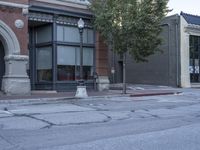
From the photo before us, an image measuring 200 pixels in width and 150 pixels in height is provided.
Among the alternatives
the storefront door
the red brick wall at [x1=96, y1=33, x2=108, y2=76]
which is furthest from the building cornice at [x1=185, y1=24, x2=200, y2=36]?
the red brick wall at [x1=96, y1=33, x2=108, y2=76]

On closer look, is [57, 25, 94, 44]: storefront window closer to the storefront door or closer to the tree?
the tree

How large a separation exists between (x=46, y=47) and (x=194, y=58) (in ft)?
56.5

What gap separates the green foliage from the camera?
76.5ft

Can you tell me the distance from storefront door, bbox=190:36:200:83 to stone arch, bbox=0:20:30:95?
19.5 metres

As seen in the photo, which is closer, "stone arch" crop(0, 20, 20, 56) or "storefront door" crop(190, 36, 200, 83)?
"stone arch" crop(0, 20, 20, 56)

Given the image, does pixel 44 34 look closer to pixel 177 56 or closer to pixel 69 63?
pixel 69 63

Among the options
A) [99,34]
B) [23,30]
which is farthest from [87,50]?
[23,30]

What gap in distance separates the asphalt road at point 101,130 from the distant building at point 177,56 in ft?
70.2

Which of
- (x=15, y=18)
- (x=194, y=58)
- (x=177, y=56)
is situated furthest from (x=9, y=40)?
(x=194, y=58)

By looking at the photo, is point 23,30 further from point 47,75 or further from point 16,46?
point 47,75

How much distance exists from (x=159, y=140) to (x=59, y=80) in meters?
17.2

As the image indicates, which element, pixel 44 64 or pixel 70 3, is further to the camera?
pixel 44 64

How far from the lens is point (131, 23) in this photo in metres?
22.9

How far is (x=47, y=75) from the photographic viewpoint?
1013 inches
